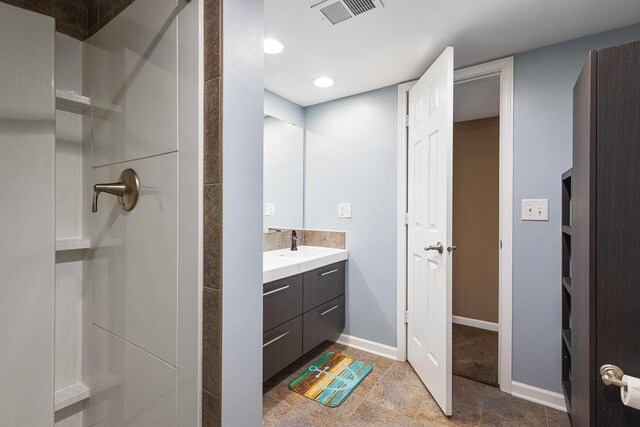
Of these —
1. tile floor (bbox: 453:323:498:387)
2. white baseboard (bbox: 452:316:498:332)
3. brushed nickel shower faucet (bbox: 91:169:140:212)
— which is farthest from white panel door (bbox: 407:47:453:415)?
brushed nickel shower faucet (bbox: 91:169:140:212)

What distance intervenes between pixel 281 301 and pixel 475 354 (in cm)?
177

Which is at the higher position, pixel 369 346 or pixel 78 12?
pixel 78 12

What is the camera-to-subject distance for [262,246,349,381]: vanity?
5.98 ft

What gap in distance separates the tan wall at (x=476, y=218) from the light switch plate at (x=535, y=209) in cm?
130

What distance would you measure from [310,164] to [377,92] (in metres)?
0.84

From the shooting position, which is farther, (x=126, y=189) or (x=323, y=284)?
(x=323, y=284)

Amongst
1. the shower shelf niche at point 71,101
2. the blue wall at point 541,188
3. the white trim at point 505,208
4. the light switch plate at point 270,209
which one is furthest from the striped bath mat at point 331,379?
the shower shelf niche at point 71,101

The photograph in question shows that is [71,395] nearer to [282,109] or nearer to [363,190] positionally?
[363,190]

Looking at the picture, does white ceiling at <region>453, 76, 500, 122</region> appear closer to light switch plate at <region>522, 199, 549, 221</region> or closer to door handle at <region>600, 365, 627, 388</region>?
light switch plate at <region>522, 199, 549, 221</region>

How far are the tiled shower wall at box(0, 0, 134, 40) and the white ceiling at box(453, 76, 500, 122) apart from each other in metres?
2.09

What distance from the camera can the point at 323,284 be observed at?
2.33m

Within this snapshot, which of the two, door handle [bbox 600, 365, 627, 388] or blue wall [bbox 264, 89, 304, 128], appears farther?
blue wall [bbox 264, 89, 304, 128]

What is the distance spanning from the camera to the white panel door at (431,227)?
1.70 metres

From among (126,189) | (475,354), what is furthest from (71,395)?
(475,354)
